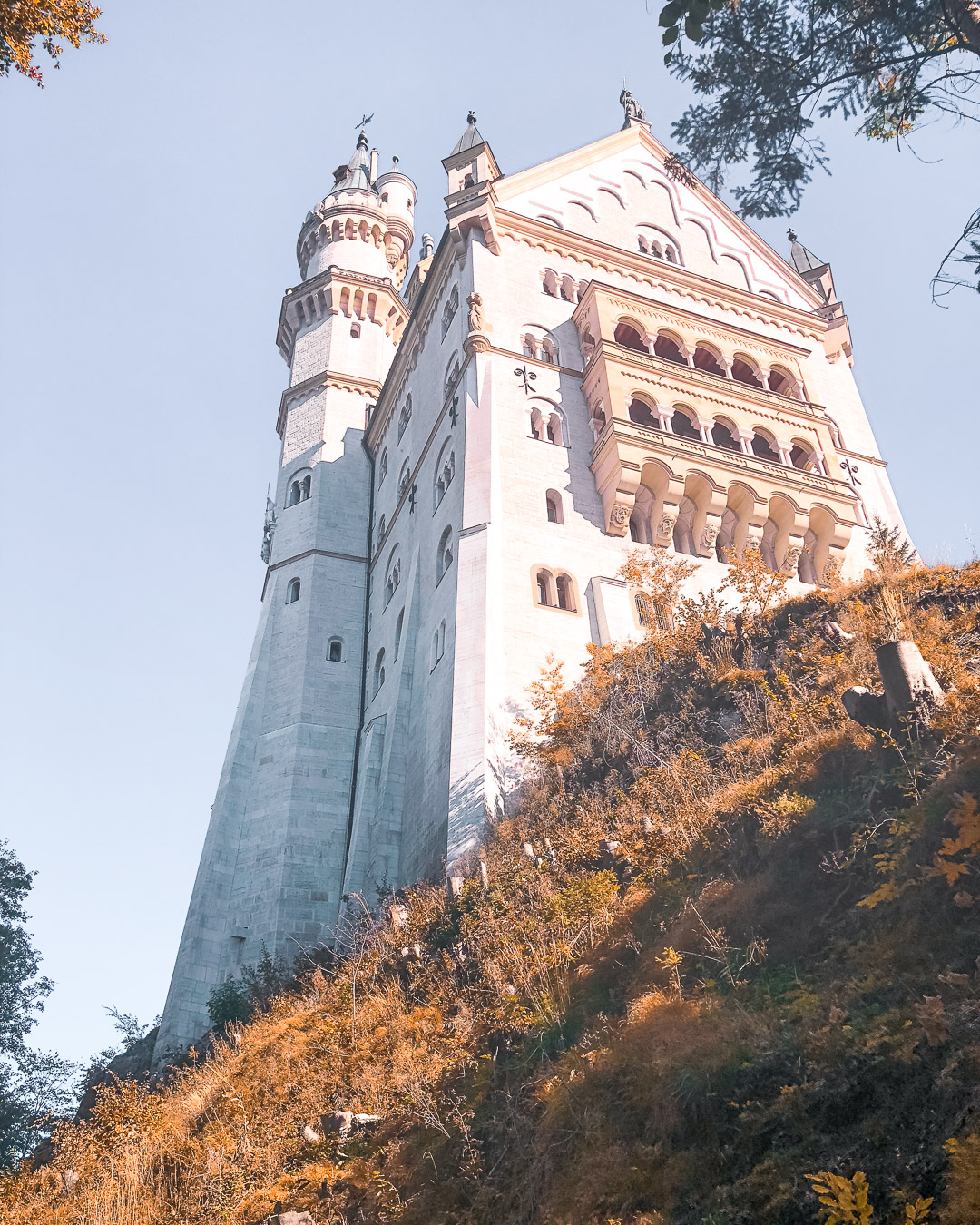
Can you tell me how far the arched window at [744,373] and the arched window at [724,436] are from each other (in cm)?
243

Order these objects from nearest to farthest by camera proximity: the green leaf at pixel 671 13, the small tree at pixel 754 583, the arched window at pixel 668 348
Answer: the green leaf at pixel 671 13
the small tree at pixel 754 583
the arched window at pixel 668 348

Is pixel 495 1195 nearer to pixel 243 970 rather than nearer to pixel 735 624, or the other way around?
pixel 735 624

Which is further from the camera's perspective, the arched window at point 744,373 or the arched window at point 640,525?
the arched window at point 744,373

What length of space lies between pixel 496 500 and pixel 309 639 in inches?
431

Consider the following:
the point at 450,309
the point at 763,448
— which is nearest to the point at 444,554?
the point at 450,309

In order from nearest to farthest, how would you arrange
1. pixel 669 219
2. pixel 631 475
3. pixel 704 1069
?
pixel 704 1069, pixel 631 475, pixel 669 219

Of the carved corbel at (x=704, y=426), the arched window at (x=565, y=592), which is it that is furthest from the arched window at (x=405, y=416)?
the arched window at (x=565, y=592)

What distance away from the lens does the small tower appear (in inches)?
1087

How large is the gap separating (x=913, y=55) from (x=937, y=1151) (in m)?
10.4

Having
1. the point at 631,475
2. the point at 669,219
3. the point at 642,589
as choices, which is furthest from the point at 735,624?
the point at 669,219

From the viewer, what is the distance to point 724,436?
102 feet

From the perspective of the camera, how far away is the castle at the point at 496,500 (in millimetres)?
24891

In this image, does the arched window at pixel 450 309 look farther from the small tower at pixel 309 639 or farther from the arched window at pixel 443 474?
the small tower at pixel 309 639

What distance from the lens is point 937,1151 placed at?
24.0 feet
